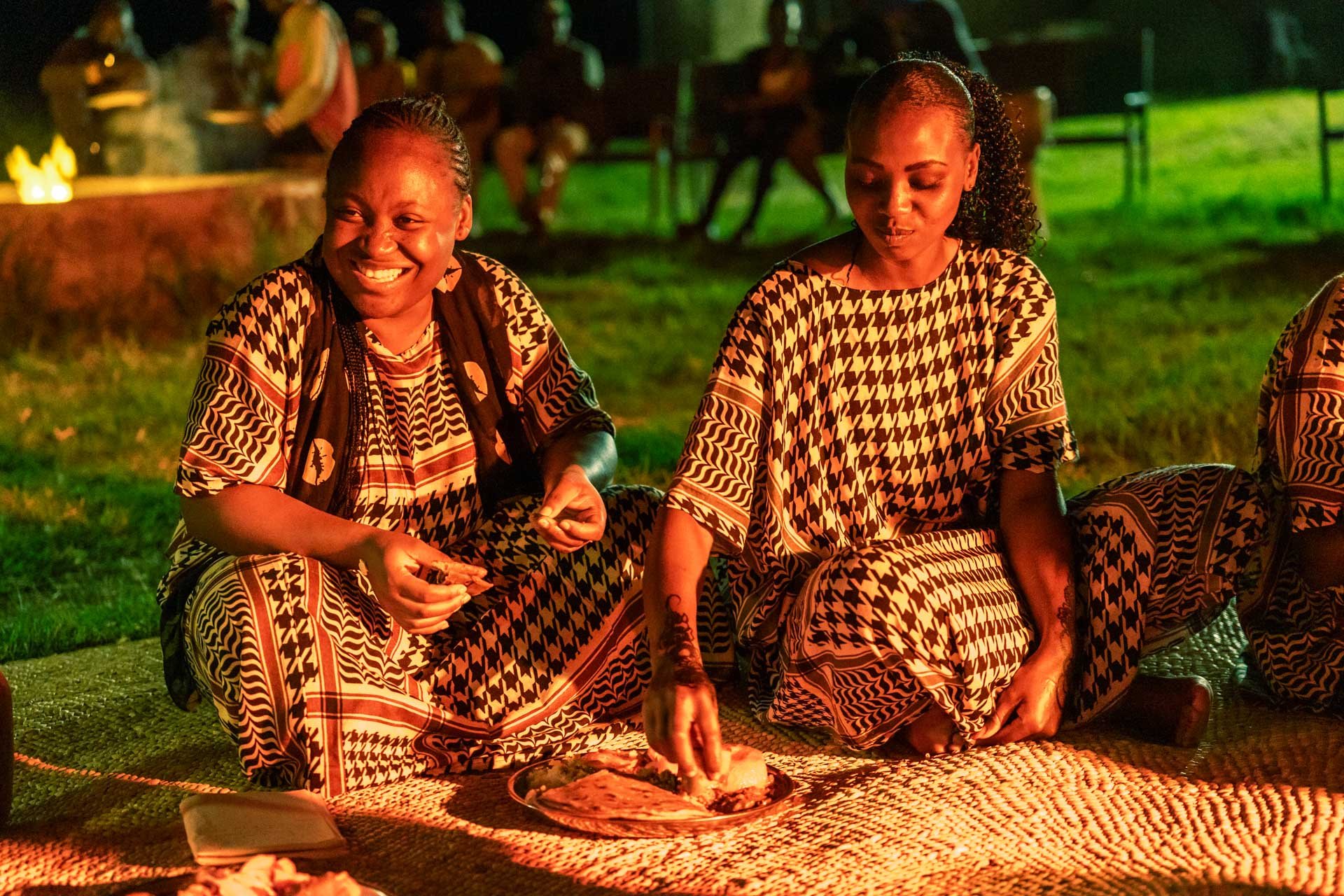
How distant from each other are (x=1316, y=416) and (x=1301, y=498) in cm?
15

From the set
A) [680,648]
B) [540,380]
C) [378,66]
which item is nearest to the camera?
[680,648]

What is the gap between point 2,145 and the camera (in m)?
14.1

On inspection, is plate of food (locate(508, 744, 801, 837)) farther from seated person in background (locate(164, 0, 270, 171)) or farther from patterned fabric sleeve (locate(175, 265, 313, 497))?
seated person in background (locate(164, 0, 270, 171))

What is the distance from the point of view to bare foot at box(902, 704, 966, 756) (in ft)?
10.1

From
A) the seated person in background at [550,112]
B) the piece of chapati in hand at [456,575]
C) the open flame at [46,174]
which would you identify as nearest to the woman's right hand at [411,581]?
the piece of chapati in hand at [456,575]

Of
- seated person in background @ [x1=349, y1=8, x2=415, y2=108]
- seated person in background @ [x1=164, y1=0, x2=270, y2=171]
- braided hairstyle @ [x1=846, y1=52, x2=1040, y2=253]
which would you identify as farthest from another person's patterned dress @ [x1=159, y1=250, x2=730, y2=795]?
seated person in background @ [x1=349, y1=8, x2=415, y2=108]

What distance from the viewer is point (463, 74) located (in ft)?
41.4

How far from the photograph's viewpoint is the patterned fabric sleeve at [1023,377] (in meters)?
3.18

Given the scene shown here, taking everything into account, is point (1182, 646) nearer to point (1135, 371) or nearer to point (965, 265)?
point (965, 265)

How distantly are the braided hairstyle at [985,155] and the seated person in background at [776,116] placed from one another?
27.0ft

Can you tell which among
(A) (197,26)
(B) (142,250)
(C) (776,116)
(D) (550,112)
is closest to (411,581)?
(B) (142,250)

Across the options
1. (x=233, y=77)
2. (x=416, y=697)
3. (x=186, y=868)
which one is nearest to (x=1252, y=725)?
(x=416, y=697)

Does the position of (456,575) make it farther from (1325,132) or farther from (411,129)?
(1325,132)

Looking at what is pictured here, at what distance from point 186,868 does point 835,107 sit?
9714 mm
